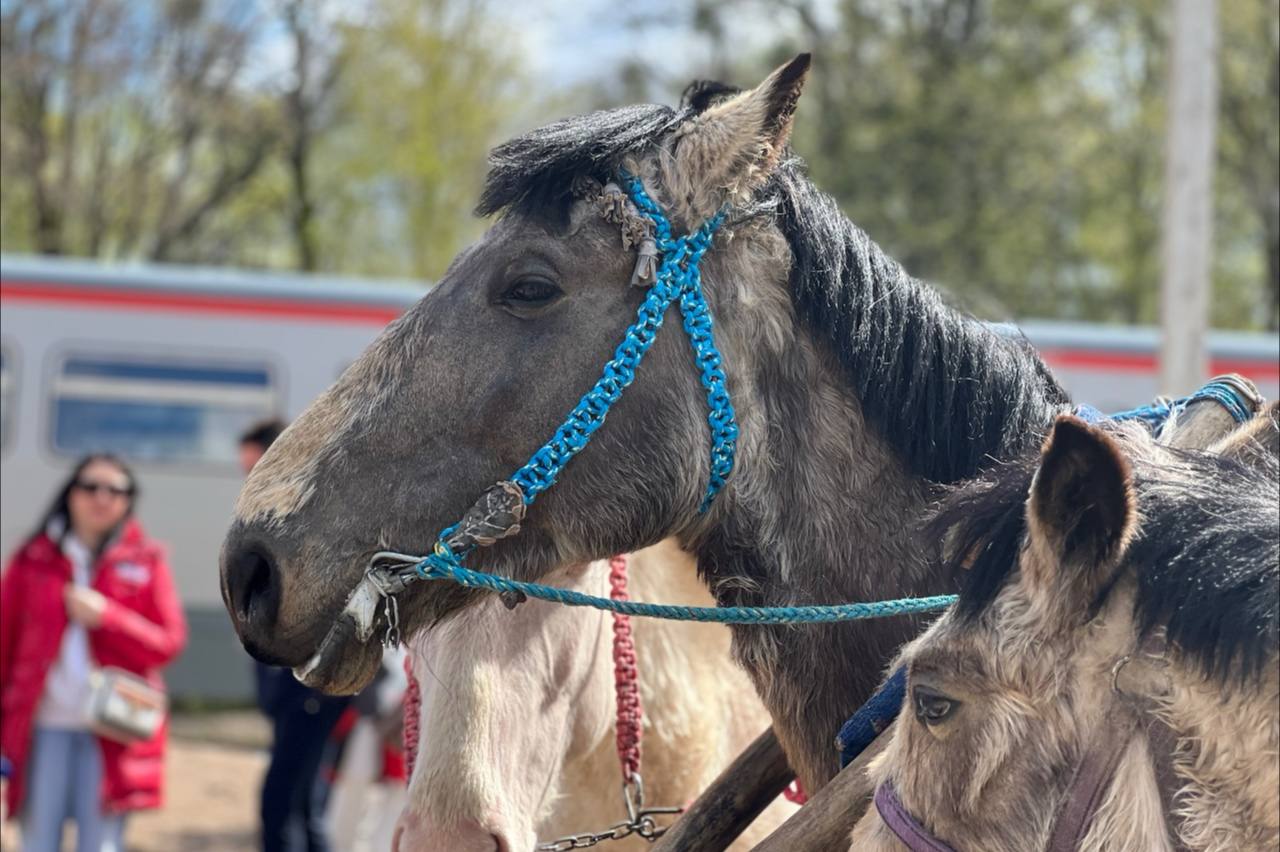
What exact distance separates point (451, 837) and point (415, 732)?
0.44m

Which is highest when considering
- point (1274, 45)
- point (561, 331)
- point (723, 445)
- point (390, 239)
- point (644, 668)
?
point (1274, 45)

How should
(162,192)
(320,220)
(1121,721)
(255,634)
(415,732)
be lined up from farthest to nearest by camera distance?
(320,220) < (162,192) < (415,732) < (255,634) < (1121,721)

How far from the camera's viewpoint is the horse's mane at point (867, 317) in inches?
85.0

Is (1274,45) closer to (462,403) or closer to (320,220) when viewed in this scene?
(320,220)

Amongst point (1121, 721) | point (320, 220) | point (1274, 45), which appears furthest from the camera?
point (320, 220)

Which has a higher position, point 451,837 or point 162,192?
point 162,192

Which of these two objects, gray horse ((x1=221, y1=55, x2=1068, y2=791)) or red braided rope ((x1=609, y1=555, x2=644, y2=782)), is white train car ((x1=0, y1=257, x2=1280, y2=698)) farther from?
gray horse ((x1=221, y1=55, x2=1068, y2=791))

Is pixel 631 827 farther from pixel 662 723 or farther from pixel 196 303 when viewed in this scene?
pixel 196 303

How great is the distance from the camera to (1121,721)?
1498 mm

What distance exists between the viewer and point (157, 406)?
1086 centimetres

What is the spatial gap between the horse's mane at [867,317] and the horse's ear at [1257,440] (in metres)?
0.38

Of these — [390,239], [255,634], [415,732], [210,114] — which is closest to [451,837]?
[415,732]

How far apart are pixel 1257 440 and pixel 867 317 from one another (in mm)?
587

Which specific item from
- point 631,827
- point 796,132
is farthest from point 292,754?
point 796,132
